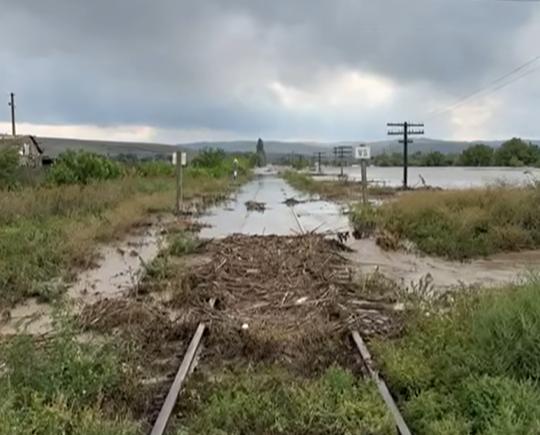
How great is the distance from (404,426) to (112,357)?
257cm

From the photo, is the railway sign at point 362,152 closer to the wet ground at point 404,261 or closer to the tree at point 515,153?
the wet ground at point 404,261

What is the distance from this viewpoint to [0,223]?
14.4 metres

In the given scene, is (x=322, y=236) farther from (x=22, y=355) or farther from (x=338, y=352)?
(x=22, y=355)

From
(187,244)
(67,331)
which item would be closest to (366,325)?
(67,331)

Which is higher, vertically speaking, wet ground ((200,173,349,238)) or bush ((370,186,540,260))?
bush ((370,186,540,260))

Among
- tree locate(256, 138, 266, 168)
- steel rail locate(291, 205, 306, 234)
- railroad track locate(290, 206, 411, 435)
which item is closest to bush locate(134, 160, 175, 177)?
steel rail locate(291, 205, 306, 234)

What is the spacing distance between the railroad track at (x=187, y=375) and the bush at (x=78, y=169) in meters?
20.4

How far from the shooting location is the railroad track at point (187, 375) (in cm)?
421

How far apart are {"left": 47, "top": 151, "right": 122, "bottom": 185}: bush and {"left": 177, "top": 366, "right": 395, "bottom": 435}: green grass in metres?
21.7

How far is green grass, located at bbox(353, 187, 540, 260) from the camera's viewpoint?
12.9 metres

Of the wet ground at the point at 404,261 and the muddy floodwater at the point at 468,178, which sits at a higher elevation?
the muddy floodwater at the point at 468,178

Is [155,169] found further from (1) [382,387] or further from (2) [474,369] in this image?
(2) [474,369]

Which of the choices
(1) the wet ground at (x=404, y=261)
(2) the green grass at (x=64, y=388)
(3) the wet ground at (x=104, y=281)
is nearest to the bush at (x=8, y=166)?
(1) the wet ground at (x=404, y=261)

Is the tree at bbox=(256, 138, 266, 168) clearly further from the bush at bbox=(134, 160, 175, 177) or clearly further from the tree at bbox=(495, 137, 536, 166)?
the bush at bbox=(134, 160, 175, 177)
